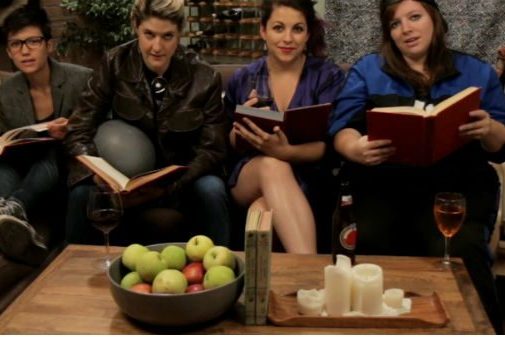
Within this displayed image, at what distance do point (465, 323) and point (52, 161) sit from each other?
1.74m

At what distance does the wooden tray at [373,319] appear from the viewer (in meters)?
1.50

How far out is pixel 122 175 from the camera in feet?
7.70

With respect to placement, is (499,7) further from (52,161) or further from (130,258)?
(130,258)

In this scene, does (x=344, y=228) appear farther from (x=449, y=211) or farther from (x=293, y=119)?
(x=293, y=119)

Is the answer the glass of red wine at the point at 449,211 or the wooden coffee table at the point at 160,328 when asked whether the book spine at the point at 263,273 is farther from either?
the glass of red wine at the point at 449,211

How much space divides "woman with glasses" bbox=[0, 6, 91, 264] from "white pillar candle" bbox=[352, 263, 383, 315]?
1326 mm

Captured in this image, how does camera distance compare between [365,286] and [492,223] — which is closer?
[365,286]

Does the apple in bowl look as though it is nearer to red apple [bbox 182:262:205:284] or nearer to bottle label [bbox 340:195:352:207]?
red apple [bbox 182:262:205:284]

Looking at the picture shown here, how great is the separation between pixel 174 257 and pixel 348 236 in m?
0.47

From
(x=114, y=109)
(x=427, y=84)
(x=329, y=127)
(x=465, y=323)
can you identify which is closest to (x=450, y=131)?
A: (x=427, y=84)

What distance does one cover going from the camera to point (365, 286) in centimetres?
153

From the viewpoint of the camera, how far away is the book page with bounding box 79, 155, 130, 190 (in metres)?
2.27

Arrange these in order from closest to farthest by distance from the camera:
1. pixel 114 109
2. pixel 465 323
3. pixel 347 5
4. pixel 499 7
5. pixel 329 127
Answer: pixel 465 323
pixel 329 127
pixel 114 109
pixel 499 7
pixel 347 5

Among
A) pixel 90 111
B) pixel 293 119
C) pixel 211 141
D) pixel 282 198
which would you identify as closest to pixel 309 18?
pixel 293 119
